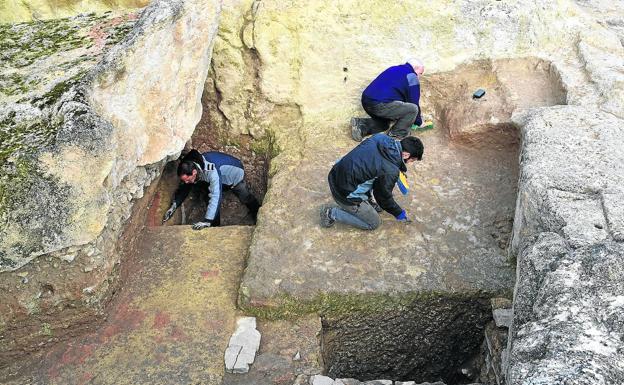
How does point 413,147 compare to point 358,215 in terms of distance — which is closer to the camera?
point 413,147

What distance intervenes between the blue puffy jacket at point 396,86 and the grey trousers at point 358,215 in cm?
150

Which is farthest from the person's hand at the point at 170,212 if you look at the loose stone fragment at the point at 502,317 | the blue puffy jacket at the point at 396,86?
the loose stone fragment at the point at 502,317

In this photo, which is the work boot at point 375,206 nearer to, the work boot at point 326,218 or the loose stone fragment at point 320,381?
the work boot at point 326,218

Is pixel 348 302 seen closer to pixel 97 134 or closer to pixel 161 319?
pixel 161 319

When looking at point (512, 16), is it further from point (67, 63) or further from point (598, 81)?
point (67, 63)

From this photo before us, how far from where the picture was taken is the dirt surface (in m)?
4.14

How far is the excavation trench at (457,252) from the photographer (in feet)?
15.0

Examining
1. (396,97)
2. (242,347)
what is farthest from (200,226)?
(396,97)

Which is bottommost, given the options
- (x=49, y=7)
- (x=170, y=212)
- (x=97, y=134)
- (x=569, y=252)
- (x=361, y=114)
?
(x=170, y=212)

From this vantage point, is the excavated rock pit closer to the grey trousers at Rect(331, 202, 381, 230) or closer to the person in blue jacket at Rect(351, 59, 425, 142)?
the grey trousers at Rect(331, 202, 381, 230)

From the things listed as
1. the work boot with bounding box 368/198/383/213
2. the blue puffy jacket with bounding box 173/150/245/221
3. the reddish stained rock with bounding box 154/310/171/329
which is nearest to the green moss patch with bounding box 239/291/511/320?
the reddish stained rock with bounding box 154/310/171/329

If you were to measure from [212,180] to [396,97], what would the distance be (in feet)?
6.94

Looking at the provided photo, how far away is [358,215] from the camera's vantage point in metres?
4.96

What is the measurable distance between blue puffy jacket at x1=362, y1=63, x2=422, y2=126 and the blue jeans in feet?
Result: 4.92
